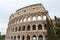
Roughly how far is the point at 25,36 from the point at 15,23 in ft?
16.5

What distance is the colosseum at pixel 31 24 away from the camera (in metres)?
27.3

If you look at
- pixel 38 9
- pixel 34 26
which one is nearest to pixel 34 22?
pixel 34 26

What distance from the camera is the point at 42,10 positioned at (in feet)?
92.6

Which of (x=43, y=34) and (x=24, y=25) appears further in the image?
(x=24, y=25)

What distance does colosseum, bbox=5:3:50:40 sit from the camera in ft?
89.5

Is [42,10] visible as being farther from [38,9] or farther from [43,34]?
[43,34]

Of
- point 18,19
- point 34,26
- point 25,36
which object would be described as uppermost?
point 18,19

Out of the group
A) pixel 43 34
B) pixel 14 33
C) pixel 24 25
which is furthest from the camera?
pixel 14 33

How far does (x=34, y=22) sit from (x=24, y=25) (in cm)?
246

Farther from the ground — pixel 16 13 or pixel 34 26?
pixel 16 13

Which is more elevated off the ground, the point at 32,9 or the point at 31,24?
the point at 32,9

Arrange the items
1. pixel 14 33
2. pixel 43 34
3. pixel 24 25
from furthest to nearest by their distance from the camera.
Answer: pixel 14 33 → pixel 24 25 → pixel 43 34

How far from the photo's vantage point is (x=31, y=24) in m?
27.9

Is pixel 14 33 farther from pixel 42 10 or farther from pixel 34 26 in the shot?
pixel 42 10
